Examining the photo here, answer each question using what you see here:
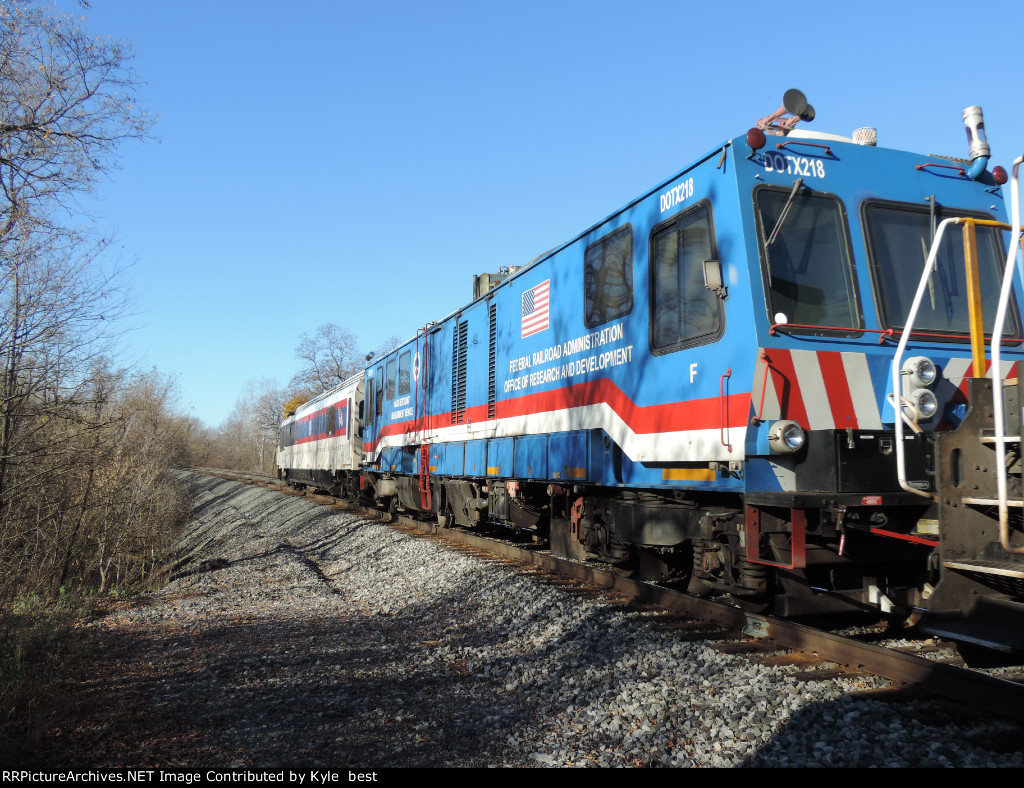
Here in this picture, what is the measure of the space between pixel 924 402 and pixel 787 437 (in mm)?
878

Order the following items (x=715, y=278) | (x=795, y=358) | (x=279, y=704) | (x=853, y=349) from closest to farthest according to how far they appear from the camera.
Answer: (x=279, y=704) → (x=795, y=358) → (x=853, y=349) → (x=715, y=278)

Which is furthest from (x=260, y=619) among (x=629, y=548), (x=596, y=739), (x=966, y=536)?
(x=966, y=536)

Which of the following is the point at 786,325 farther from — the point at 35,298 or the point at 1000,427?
the point at 35,298

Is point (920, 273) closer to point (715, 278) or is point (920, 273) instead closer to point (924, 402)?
point (924, 402)

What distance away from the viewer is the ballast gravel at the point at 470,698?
3582mm

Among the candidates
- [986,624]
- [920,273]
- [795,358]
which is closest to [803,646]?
[986,624]

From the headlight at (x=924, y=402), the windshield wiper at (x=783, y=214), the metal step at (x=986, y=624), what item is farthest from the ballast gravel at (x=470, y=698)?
the windshield wiper at (x=783, y=214)

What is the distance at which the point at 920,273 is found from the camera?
5.36 metres

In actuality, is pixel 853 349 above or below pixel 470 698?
above

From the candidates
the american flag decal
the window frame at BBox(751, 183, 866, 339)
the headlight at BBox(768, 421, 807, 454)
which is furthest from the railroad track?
the american flag decal

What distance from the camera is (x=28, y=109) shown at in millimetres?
7574

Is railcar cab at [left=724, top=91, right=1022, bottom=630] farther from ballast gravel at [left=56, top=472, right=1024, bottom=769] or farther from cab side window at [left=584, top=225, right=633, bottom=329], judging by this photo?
cab side window at [left=584, top=225, right=633, bottom=329]

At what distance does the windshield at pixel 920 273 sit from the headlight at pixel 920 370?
1.90ft

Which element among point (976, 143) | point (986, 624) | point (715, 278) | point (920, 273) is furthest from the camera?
point (976, 143)
